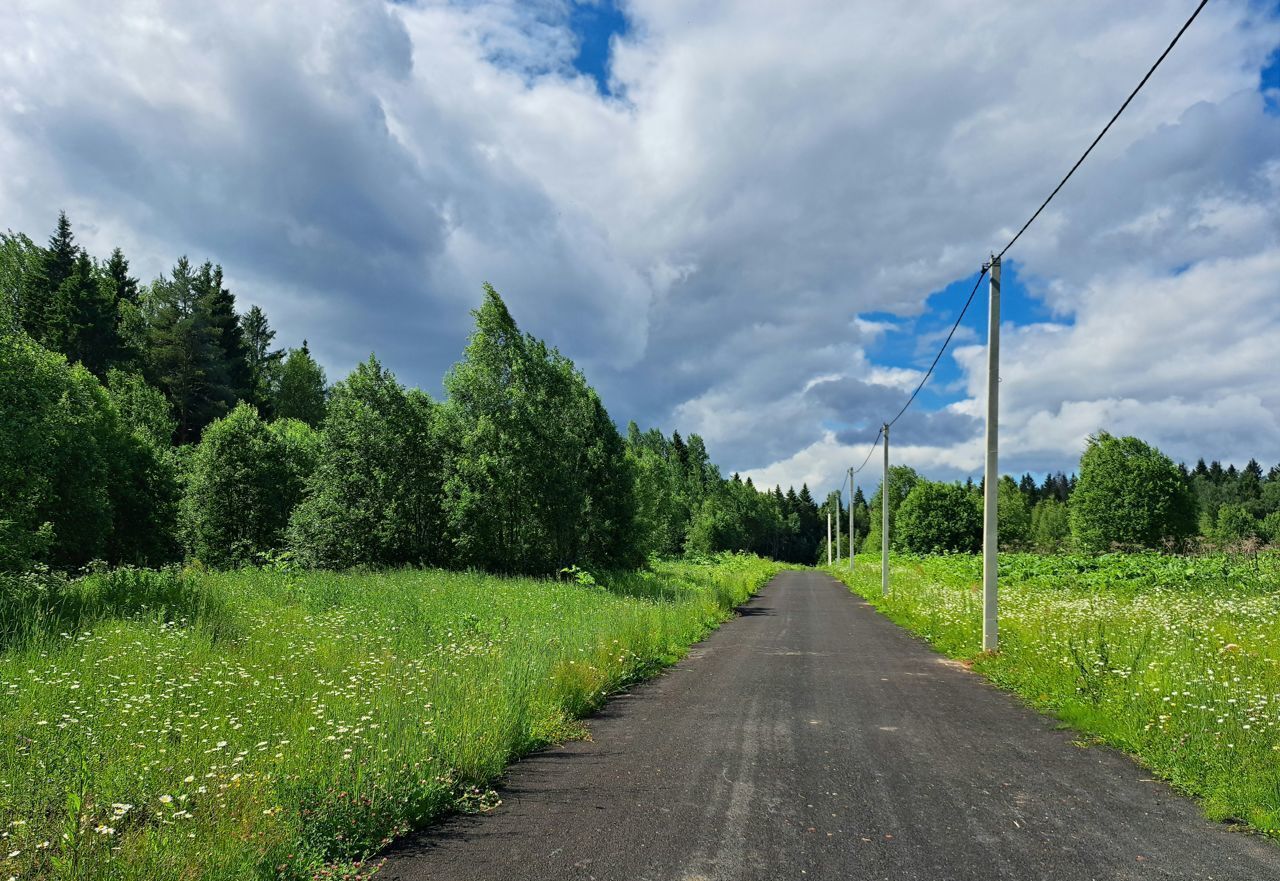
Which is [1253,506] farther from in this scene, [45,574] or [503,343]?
[45,574]

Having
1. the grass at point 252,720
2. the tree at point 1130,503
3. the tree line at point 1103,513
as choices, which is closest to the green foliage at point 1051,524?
the tree line at point 1103,513

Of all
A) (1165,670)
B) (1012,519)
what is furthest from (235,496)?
(1012,519)

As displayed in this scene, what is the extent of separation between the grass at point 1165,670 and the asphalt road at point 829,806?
0.41 metres

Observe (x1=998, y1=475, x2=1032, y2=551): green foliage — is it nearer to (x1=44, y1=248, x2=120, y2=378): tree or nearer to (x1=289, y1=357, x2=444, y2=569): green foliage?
(x1=289, y1=357, x2=444, y2=569): green foliage

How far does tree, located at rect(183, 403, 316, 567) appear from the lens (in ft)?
106

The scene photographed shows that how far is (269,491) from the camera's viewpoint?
34.1 m

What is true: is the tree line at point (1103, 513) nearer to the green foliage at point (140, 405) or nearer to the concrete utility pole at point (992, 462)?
the concrete utility pole at point (992, 462)

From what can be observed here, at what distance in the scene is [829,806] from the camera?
5168mm

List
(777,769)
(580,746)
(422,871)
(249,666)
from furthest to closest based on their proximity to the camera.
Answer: (249,666) < (580,746) < (777,769) < (422,871)

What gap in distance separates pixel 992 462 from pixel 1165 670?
5117 mm

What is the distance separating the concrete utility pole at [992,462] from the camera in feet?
39.9

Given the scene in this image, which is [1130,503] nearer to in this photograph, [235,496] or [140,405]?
[235,496]

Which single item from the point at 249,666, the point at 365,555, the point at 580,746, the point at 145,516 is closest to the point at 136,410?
the point at 145,516

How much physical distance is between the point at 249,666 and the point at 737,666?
25.0ft
